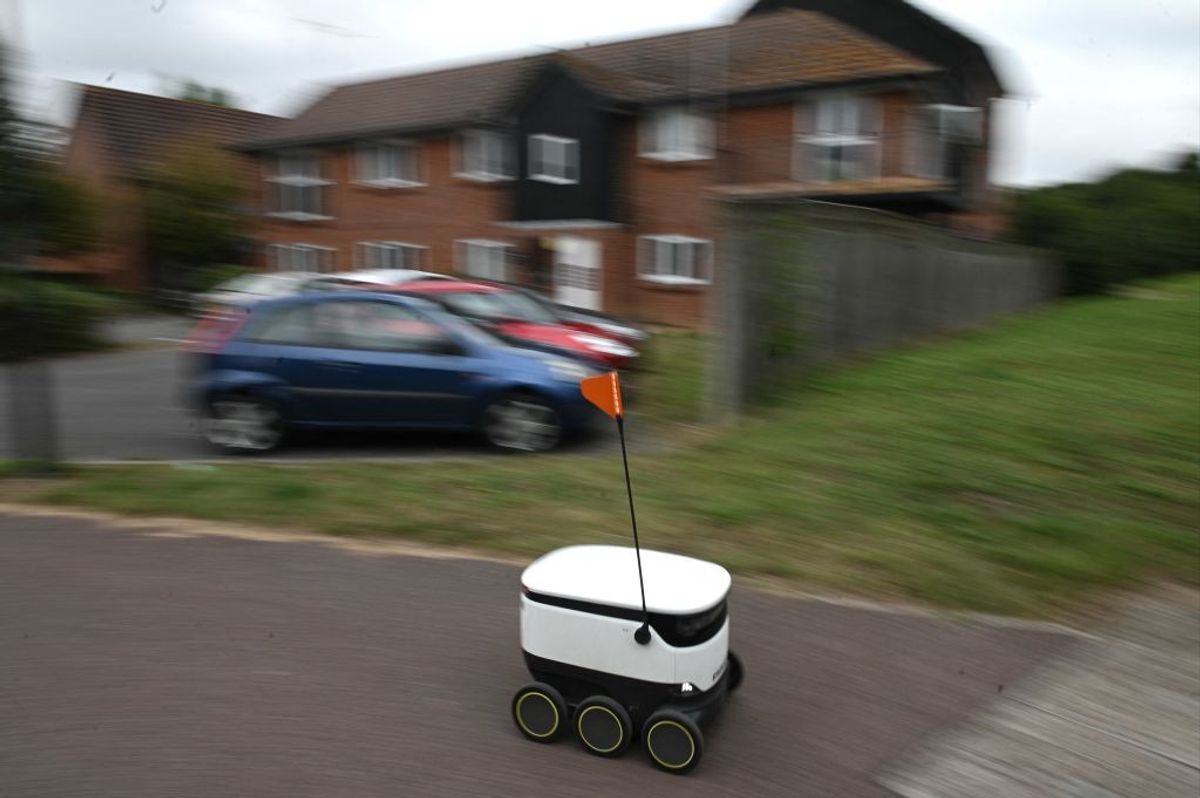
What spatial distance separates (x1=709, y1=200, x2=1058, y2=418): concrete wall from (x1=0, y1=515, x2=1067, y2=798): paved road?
486 cm

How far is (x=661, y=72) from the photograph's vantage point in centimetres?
2417

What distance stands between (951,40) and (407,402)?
756 inches

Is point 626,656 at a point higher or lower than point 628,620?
lower

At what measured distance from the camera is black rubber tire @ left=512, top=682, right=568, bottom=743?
3.85 meters

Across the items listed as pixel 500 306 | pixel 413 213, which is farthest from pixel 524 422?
pixel 413 213

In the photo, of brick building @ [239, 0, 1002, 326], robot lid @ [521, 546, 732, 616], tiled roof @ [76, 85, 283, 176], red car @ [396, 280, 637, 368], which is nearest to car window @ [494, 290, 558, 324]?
red car @ [396, 280, 637, 368]

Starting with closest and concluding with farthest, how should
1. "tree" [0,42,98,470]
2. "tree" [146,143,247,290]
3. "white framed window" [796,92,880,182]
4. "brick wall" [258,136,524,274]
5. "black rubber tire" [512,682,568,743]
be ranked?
"black rubber tire" [512,682,568,743]
"tree" [0,42,98,470]
"white framed window" [796,92,880,182]
"brick wall" [258,136,524,274]
"tree" [146,143,247,290]

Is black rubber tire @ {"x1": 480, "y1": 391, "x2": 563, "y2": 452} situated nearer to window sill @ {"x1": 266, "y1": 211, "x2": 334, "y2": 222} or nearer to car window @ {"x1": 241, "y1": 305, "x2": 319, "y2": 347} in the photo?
car window @ {"x1": 241, "y1": 305, "x2": 319, "y2": 347}

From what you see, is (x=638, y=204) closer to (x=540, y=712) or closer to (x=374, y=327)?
(x=374, y=327)

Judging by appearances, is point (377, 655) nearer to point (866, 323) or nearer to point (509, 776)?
point (509, 776)

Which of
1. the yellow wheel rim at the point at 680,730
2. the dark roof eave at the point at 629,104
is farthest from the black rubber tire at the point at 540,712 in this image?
the dark roof eave at the point at 629,104

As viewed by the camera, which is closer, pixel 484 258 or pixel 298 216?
pixel 484 258

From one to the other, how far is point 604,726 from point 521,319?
860 cm

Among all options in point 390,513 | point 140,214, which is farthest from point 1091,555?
point 140,214
